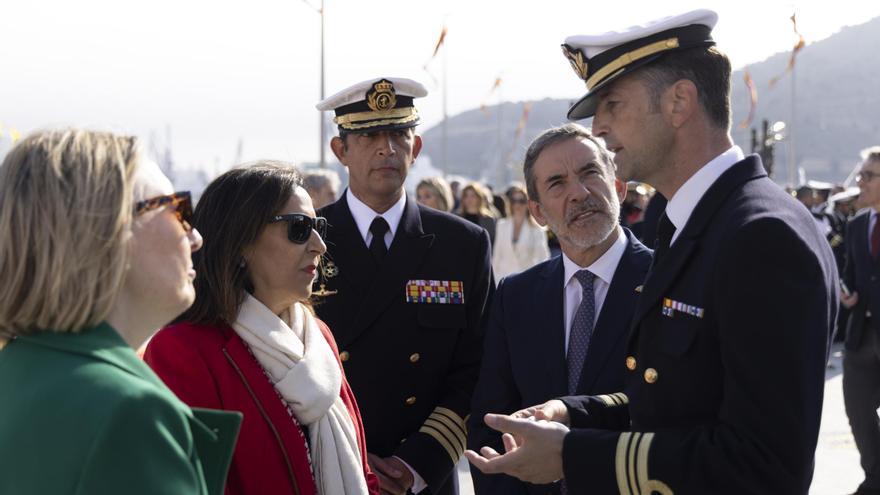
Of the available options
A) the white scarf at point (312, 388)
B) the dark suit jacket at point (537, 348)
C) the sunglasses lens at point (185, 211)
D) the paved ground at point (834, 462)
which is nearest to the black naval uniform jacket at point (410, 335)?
the dark suit jacket at point (537, 348)

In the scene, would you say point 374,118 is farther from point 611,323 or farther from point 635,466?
point 635,466

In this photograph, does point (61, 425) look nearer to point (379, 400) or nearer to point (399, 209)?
point (379, 400)

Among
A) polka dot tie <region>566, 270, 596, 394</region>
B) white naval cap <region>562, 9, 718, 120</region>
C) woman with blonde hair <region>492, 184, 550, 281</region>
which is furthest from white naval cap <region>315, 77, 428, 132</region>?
woman with blonde hair <region>492, 184, 550, 281</region>

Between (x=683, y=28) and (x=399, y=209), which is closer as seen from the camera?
(x=683, y=28)

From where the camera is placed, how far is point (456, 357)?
4.05m

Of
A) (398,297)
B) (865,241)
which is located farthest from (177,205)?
(865,241)

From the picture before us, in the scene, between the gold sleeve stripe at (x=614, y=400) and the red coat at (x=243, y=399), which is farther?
the gold sleeve stripe at (x=614, y=400)

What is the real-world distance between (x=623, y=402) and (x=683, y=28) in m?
1.13

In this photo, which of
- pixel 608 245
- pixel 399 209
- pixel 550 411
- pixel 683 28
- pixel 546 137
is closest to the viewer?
pixel 683 28

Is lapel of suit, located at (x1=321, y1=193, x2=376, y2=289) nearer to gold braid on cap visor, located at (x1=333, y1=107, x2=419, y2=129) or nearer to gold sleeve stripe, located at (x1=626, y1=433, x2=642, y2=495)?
gold braid on cap visor, located at (x1=333, y1=107, x2=419, y2=129)

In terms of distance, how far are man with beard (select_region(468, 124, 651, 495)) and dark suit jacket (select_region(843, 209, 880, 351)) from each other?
14.0ft

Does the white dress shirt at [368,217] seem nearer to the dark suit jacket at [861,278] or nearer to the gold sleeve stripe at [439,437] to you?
the gold sleeve stripe at [439,437]

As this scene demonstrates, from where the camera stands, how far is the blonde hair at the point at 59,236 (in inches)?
73.5

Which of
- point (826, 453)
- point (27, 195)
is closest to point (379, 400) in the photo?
point (27, 195)
